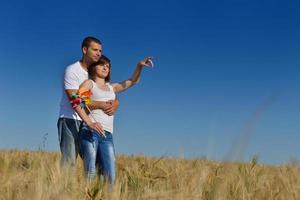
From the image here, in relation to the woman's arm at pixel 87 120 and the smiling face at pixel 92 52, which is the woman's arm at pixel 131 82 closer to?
the smiling face at pixel 92 52

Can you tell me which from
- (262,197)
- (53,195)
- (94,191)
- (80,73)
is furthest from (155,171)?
(53,195)

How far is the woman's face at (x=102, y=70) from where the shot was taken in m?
4.25

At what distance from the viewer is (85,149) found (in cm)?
403

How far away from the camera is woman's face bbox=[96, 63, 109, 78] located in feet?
13.9

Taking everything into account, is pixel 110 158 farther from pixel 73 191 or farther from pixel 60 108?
pixel 73 191

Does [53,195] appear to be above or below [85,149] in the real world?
below

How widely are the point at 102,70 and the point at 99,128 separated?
60cm

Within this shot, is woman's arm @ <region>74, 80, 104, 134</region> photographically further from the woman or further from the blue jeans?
the blue jeans

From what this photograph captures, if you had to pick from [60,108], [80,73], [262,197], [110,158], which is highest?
[80,73]

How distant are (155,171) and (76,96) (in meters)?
0.97

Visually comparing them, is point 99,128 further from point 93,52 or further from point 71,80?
point 93,52

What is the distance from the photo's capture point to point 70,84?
4.12m

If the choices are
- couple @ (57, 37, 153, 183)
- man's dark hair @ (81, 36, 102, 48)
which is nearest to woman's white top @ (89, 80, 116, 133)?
couple @ (57, 37, 153, 183)

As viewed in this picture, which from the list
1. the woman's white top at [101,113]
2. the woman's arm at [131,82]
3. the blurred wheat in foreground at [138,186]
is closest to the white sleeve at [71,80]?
the woman's white top at [101,113]
